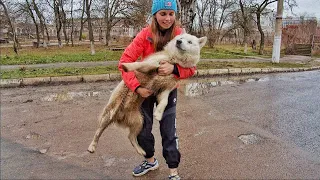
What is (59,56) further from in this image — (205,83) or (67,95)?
(205,83)

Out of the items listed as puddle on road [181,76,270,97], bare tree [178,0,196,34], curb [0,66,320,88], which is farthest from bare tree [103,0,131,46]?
puddle on road [181,76,270,97]

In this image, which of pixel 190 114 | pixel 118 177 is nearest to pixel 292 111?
pixel 190 114

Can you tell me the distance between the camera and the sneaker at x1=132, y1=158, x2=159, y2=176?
2840 millimetres

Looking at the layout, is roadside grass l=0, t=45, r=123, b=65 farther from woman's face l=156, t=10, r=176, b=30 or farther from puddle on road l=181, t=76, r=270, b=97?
woman's face l=156, t=10, r=176, b=30

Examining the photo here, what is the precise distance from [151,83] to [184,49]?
0.44 metres

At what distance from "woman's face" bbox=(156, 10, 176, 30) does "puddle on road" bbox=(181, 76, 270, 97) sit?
172 inches

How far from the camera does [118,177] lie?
2793 millimetres

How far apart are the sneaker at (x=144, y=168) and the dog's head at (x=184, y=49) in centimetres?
122

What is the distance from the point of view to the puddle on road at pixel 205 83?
7.11m

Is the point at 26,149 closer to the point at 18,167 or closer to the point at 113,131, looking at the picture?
the point at 18,167

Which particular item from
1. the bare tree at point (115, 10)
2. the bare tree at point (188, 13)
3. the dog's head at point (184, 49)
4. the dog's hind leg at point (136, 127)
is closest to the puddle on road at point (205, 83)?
the bare tree at point (188, 13)

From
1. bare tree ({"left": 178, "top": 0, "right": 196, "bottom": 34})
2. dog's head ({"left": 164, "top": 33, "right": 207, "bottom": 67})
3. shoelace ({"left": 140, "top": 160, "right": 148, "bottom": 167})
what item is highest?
bare tree ({"left": 178, "top": 0, "right": 196, "bottom": 34})

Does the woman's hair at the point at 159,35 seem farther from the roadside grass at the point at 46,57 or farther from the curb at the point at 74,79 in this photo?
the roadside grass at the point at 46,57

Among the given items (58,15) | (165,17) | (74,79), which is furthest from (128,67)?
(58,15)
